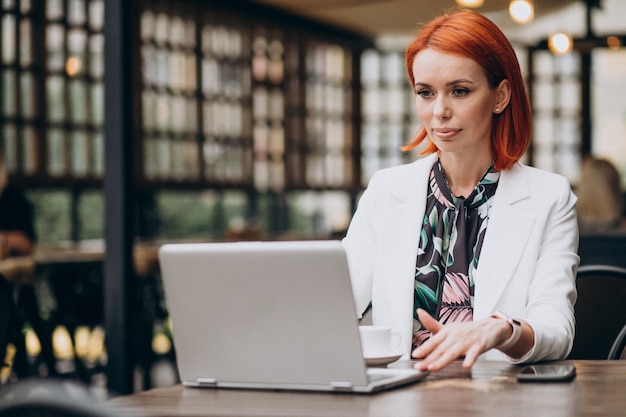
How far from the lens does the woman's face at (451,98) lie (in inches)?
77.0

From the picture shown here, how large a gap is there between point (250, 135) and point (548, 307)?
6.69 m

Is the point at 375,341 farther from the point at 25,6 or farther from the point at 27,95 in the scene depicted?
the point at 25,6

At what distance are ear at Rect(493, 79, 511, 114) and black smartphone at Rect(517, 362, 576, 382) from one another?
0.60 meters

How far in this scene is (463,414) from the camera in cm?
127

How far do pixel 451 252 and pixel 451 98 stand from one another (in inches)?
12.8

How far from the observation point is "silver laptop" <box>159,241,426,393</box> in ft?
4.58

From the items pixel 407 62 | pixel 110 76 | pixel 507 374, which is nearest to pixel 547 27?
pixel 110 76

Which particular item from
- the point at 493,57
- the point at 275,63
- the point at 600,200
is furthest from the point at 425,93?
the point at 275,63

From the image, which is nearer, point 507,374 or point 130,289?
point 507,374

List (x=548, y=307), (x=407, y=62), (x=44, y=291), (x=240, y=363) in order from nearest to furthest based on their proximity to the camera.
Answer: (x=240, y=363)
(x=548, y=307)
(x=407, y=62)
(x=44, y=291)

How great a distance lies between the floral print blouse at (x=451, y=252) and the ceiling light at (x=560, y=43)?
5280 mm

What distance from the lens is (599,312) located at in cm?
229

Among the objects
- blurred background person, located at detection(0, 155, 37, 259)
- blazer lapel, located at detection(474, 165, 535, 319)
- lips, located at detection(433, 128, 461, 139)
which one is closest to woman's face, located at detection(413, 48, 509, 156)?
lips, located at detection(433, 128, 461, 139)

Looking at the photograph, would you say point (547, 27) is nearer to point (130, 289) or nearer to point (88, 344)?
point (88, 344)
